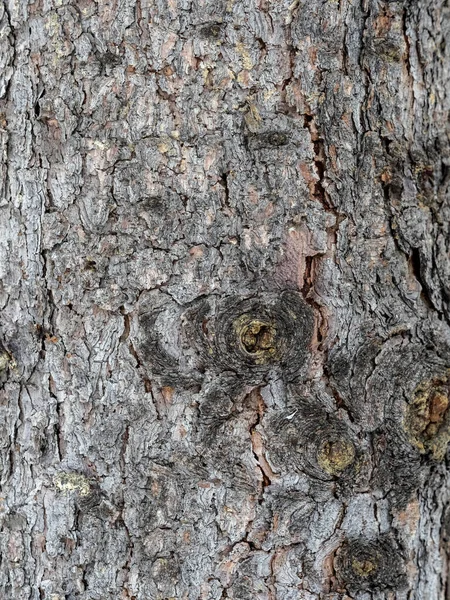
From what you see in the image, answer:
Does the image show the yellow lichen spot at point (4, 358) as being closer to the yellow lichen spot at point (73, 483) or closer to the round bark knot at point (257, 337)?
the yellow lichen spot at point (73, 483)

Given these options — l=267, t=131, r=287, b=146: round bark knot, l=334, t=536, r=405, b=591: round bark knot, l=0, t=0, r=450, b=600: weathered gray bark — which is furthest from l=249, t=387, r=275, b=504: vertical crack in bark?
l=267, t=131, r=287, b=146: round bark knot

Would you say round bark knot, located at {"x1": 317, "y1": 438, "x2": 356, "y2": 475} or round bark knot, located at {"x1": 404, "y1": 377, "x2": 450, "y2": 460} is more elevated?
round bark knot, located at {"x1": 404, "y1": 377, "x2": 450, "y2": 460}

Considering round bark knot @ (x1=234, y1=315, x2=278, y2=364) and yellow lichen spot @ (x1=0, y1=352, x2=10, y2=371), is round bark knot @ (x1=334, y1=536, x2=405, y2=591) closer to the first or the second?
round bark knot @ (x1=234, y1=315, x2=278, y2=364)

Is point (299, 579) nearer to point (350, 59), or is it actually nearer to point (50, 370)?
point (50, 370)

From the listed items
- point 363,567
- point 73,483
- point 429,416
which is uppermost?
point 429,416

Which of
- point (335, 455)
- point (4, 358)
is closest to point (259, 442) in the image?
point (335, 455)

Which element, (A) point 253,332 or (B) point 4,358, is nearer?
(A) point 253,332

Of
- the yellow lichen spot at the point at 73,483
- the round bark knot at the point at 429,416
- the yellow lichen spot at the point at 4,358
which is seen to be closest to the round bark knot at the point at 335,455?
the round bark knot at the point at 429,416

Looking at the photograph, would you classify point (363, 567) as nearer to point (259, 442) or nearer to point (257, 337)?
point (259, 442)

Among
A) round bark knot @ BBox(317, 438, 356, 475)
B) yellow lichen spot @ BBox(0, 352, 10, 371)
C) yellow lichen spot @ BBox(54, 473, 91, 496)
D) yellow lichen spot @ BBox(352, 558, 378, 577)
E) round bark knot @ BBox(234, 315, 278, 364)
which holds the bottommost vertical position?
yellow lichen spot @ BBox(352, 558, 378, 577)

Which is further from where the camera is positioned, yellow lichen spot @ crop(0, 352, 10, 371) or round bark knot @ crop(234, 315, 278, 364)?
yellow lichen spot @ crop(0, 352, 10, 371)
